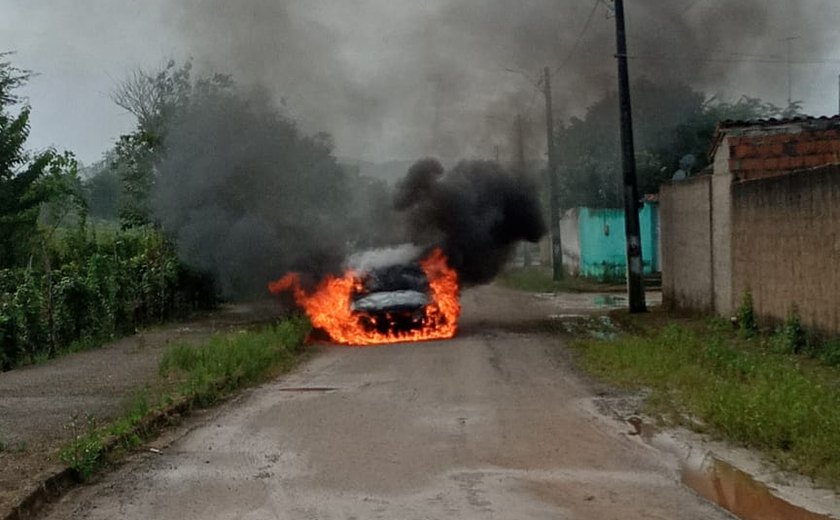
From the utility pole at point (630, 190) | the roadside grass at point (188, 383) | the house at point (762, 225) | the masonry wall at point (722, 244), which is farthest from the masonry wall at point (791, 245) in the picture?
the roadside grass at point (188, 383)

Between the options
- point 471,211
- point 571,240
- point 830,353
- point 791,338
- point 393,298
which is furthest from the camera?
point 571,240

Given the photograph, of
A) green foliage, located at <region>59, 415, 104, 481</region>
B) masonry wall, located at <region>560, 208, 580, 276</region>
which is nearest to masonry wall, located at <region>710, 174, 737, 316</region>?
green foliage, located at <region>59, 415, 104, 481</region>

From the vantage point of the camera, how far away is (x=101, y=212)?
5575 cm

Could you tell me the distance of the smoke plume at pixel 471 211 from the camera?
23.0m

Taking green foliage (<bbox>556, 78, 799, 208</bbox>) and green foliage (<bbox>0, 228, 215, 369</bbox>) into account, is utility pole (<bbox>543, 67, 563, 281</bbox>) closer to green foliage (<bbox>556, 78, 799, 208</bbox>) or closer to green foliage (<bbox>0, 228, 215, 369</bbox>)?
green foliage (<bbox>556, 78, 799, 208</bbox>)

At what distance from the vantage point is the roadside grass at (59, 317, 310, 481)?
28.0 ft

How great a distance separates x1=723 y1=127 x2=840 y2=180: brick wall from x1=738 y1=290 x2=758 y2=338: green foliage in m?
2.23

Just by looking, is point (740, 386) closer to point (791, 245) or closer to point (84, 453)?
point (791, 245)

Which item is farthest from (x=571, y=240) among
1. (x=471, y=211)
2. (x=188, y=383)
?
(x=188, y=383)

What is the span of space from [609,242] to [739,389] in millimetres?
27181

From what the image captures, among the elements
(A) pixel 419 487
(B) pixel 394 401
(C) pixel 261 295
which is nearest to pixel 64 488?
(A) pixel 419 487

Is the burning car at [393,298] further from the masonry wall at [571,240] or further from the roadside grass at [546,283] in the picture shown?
the masonry wall at [571,240]

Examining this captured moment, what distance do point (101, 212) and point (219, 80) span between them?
3404 centimetres

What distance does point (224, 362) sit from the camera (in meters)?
13.9
